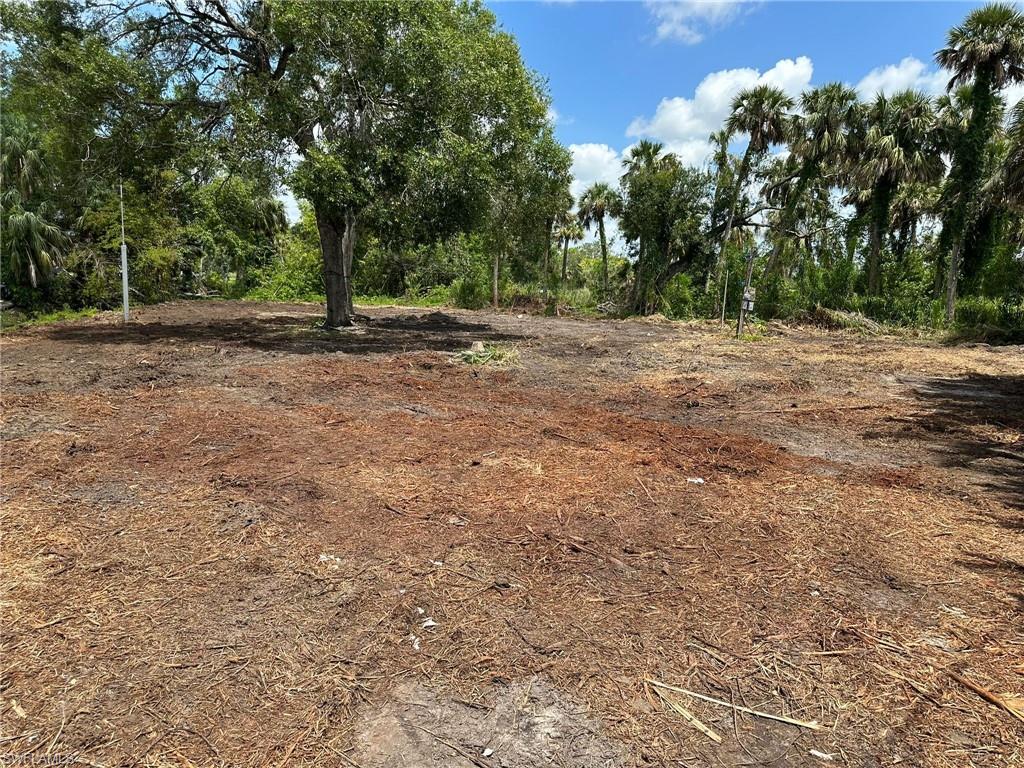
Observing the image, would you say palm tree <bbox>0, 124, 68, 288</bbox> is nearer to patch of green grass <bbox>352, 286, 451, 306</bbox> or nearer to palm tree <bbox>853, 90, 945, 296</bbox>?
patch of green grass <bbox>352, 286, 451, 306</bbox>

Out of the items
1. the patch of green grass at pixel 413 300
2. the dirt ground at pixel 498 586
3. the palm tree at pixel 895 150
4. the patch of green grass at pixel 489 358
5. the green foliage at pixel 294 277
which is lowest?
the dirt ground at pixel 498 586

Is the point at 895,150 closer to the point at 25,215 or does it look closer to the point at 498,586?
the point at 498,586

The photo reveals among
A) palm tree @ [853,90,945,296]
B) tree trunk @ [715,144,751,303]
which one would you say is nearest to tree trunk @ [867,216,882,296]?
palm tree @ [853,90,945,296]

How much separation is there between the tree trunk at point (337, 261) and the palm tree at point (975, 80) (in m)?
18.8

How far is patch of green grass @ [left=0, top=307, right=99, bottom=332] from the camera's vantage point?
13805 millimetres

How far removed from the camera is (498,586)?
2.84m

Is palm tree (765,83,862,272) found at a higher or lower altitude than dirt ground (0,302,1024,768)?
higher

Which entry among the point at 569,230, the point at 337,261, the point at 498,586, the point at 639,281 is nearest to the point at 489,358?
the point at 337,261

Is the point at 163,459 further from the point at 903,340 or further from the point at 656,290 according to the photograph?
the point at 656,290

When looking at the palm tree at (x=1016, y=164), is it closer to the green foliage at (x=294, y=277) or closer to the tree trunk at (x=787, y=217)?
the tree trunk at (x=787, y=217)

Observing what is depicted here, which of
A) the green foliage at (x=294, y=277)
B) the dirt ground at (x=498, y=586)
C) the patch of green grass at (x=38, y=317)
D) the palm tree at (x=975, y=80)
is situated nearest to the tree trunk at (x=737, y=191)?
the palm tree at (x=975, y=80)

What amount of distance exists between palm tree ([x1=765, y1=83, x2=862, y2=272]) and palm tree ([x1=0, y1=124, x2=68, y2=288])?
2406cm

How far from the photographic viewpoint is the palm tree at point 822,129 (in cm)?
2000

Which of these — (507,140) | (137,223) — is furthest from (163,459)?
(137,223)
